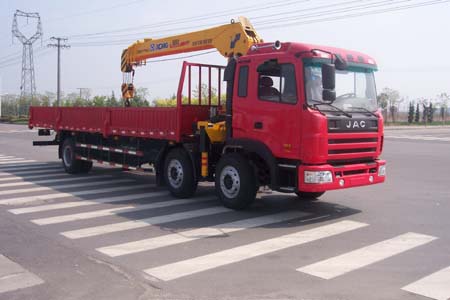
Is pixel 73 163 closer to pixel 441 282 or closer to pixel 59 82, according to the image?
pixel 441 282

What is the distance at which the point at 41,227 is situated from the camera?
26.1 feet

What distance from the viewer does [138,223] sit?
327 inches

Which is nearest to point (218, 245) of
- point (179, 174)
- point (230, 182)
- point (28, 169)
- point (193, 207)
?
point (230, 182)

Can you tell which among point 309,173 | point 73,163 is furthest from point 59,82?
point 309,173

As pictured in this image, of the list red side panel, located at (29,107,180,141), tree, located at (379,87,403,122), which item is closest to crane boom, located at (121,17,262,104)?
red side panel, located at (29,107,180,141)

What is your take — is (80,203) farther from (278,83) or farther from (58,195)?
(278,83)

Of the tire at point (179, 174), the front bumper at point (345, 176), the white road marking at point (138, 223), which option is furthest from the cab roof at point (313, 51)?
the white road marking at point (138, 223)

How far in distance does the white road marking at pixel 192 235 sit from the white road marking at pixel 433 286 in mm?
3057

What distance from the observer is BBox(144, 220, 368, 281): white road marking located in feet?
19.0

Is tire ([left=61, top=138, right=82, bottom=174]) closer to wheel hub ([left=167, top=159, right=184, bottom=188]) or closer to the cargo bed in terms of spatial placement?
the cargo bed

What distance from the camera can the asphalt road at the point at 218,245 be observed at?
17.3ft

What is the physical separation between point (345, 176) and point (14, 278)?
5421 mm

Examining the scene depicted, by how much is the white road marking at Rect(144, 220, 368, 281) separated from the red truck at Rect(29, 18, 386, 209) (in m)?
0.70

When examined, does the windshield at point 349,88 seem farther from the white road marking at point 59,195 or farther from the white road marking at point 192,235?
the white road marking at point 59,195
